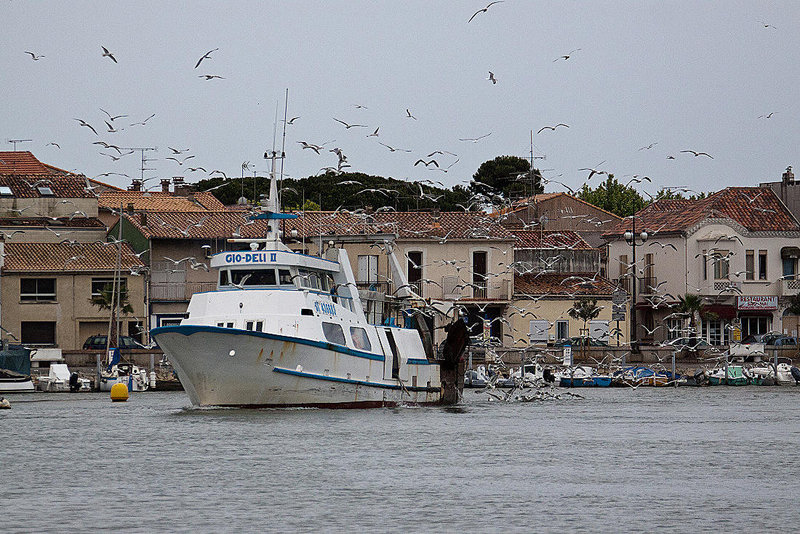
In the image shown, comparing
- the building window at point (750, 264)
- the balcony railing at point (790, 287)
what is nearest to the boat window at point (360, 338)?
the building window at point (750, 264)

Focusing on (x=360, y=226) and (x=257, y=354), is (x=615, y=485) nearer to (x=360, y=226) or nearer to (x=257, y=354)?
(x=257, y=354)

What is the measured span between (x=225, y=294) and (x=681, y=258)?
44809 mm

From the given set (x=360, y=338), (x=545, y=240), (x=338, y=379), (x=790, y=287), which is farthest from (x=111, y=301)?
(x=790, y=287)

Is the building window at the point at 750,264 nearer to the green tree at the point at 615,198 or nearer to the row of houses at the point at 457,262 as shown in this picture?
the row of houses at the point at 457,262

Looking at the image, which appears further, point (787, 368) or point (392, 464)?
point (787, 368)

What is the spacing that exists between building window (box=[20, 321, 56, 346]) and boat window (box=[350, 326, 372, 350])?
30815 millimetres

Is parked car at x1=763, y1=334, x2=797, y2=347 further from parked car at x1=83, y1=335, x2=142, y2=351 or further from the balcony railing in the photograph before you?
parked car at x1=83, y1=335, x2=142, y2=351

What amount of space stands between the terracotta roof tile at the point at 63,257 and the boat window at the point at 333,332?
30.6 m

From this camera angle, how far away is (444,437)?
4009cm

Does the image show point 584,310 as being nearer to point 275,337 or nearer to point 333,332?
point 333,332

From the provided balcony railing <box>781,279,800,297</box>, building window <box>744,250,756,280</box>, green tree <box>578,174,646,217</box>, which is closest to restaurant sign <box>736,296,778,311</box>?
balcony railing <box>781,279,800,297</box>

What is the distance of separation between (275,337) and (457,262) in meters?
34.7

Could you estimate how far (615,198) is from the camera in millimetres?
115500

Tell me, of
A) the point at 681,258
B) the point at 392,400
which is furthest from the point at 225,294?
the point at 681,258
